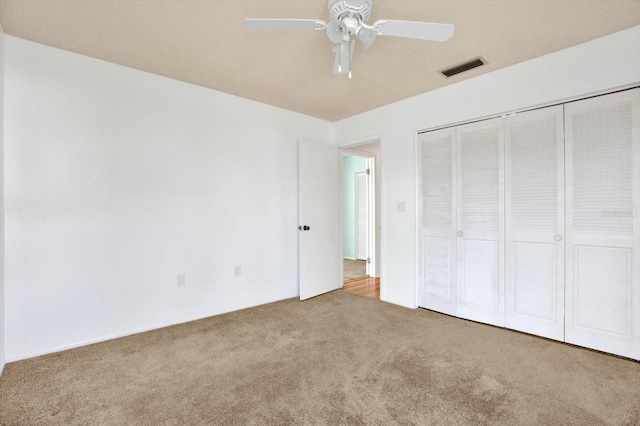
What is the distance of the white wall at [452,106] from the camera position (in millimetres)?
2320

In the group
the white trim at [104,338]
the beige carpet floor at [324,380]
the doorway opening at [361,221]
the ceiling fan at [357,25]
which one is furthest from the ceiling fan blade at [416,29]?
the white trim at [104,338]

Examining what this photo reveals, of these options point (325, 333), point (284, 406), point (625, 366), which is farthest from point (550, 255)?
point (284, 406)

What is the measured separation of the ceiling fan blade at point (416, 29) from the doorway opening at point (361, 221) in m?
2.55

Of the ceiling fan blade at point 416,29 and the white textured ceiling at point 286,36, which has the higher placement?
the white textured ceiling at point 286,36

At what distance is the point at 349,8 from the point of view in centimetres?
173

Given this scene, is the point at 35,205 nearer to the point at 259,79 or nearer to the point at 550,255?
the point at 259,79

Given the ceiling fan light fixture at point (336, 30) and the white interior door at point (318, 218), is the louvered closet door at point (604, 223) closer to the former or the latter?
the ceiling fan light fixture at point (336, 30)

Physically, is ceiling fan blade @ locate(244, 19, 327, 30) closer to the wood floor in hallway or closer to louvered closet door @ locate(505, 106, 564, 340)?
louvered closet door @ locate(505, 106, 564, 340)

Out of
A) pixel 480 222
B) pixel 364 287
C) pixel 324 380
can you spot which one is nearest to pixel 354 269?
pixel 364 287

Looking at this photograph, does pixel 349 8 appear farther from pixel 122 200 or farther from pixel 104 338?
pixel 104 338

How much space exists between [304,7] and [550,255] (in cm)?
279

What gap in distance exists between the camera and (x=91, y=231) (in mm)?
2600

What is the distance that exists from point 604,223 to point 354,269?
3.86m

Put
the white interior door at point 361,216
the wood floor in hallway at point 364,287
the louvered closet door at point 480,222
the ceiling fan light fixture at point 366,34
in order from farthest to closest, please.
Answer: the white interior door at point 361,216 → the wood floor in hallway at point 364,287 → the louvered closet door at point 480,222 → the ceiling fan light fixture at point 366,34
